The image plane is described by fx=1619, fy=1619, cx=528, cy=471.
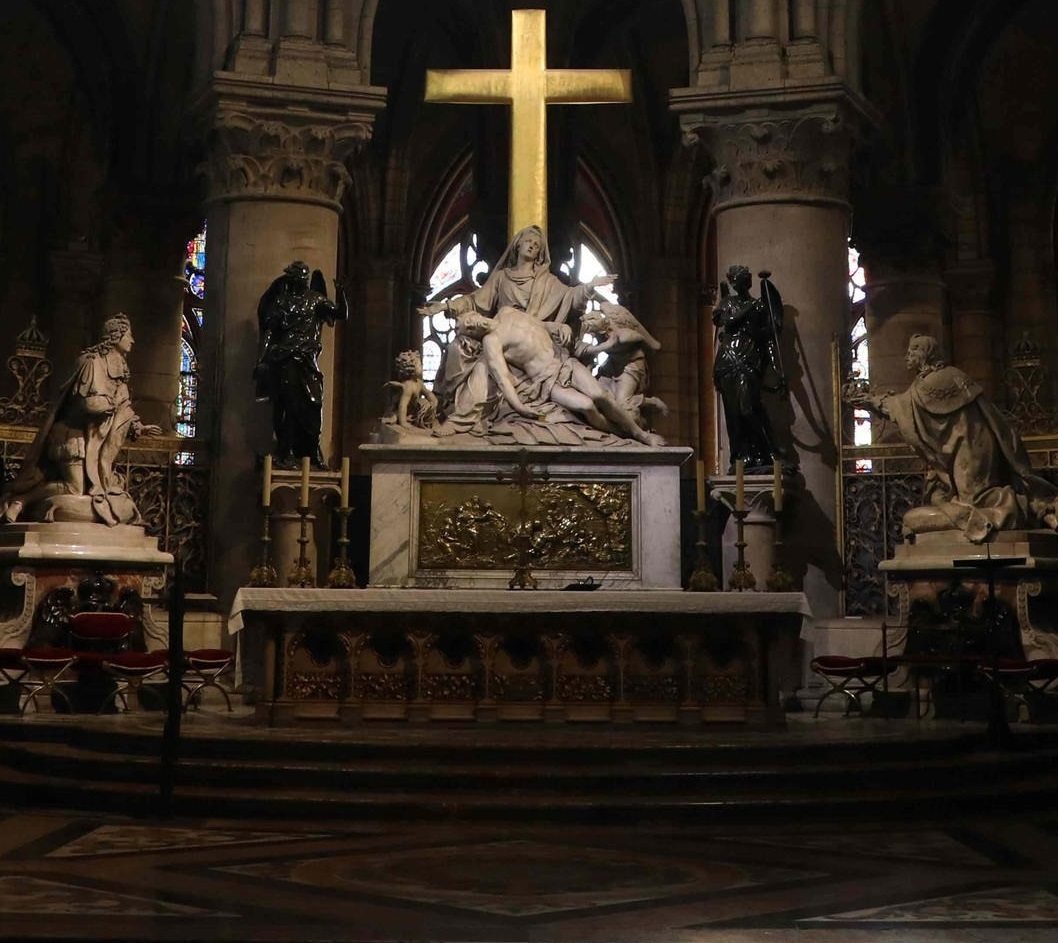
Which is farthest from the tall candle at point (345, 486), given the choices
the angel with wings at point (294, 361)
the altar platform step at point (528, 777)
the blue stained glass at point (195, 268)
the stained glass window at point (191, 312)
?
the blue stained glass at point (195, 268)

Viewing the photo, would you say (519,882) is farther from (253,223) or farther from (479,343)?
(253,223)

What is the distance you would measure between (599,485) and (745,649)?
2514mm

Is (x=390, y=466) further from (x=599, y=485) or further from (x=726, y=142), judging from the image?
(x=726, y=142)

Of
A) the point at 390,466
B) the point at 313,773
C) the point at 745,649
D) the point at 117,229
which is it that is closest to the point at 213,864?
the point at 313,773

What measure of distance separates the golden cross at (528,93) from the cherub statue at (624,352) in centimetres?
100

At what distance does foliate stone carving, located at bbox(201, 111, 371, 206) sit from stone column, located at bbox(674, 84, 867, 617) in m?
3.34

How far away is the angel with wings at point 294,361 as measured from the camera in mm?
14195

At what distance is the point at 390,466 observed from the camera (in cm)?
1285

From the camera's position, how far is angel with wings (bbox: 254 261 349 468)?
46.6ft

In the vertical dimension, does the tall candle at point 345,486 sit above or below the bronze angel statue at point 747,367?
below

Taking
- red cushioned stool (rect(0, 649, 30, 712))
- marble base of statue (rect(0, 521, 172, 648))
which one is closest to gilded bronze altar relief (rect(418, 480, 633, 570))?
marble base of statue (rect(0, 521, 172, 648))

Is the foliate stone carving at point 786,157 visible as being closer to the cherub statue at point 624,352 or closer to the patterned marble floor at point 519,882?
the cherub statue at point 624,352

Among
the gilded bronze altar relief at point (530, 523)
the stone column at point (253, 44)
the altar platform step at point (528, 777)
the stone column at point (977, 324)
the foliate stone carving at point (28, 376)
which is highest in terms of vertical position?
the stone column at point (253, 44)

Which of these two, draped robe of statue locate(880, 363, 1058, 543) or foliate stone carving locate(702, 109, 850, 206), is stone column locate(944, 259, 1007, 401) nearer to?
foliate stone carving locate(702, 109, 850, 206)
